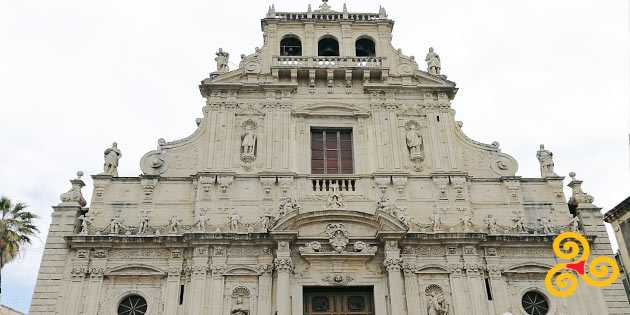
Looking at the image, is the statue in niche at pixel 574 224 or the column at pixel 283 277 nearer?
the column at pixel 283 277

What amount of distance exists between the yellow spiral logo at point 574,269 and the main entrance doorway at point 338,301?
5478 mm

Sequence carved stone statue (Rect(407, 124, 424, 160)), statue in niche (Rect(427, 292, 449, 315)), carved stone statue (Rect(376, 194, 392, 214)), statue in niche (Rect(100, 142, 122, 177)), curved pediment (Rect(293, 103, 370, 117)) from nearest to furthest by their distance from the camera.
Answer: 1. statue in niche (Rect(427, 292, 449, 315))
2. carved stone statue (Rect(376, 194, 392, 214))
3. statue in niche (Rect(100, 142, 122, 177))
4. carved stone statue (Rect(407, 124, 424, 160))
5. curved pediment (Rect(293, 103, 370, 117))

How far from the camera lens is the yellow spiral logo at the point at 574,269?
1630 cm

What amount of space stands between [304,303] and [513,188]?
7886mm

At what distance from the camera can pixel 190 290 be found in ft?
52.0

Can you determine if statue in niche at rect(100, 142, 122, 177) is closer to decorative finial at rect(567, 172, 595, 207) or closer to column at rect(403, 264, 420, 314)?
column at rect(403, 264, 420, 314)

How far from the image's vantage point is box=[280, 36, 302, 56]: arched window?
71.9ft

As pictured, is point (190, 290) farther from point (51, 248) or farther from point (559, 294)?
point (559, 294)

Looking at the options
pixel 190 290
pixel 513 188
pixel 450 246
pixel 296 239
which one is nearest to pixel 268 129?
pixel 296 239

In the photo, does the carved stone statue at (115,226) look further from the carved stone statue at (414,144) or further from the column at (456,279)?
the column at (456,279)

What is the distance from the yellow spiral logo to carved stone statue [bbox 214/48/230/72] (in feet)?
42.3

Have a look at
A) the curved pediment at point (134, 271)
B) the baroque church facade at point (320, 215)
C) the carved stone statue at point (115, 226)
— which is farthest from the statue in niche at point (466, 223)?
the carved stone statue at point (115, 226)

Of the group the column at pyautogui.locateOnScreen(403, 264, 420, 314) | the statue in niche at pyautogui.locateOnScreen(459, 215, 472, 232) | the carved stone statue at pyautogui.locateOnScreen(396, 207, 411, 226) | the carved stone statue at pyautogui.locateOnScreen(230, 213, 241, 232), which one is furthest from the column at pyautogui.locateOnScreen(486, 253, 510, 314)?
the carved stone statue at pyautogui.locateOnScreen(230, 213, 241, 232)

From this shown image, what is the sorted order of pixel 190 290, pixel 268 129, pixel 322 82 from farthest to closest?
pixel 322 82, pixel 268 129, pixel 190 290
